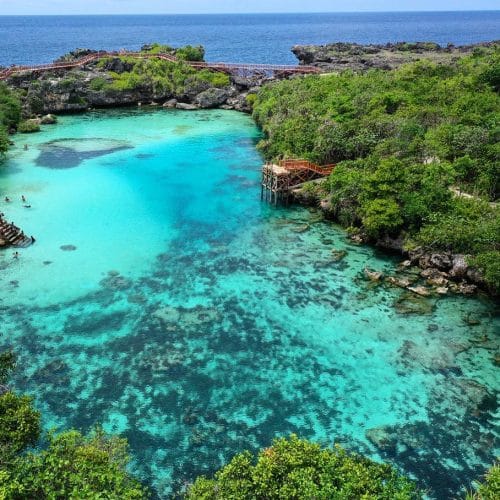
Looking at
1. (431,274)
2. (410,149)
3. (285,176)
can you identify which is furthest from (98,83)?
(431,274)

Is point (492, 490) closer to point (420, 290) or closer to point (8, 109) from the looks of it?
point (420, 290)

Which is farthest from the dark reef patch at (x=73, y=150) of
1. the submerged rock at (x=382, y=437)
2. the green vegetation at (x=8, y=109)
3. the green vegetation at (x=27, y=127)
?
the submerged rock at (x=382, y=437)

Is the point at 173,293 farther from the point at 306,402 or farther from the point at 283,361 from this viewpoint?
the point at 306,402

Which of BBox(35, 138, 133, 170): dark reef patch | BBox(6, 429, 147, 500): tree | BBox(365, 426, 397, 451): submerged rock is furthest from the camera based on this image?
BBox(35, 138, 133, 170): dark reef patch

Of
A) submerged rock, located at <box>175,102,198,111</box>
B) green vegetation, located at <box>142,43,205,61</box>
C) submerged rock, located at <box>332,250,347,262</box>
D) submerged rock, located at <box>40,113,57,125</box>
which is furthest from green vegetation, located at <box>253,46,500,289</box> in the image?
green vegetation, located at <box>142,43,205,61</box>

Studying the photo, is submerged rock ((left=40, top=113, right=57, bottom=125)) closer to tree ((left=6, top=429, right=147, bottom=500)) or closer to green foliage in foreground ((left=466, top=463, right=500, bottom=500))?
tree ((left=6, top=429, right=147, bottom=500))

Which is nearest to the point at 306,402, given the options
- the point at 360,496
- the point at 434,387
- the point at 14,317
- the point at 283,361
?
the point at 283,361
